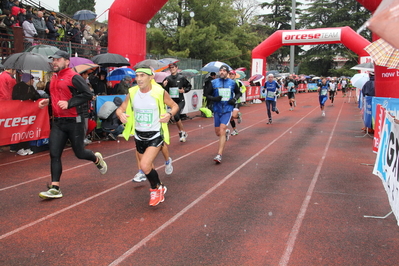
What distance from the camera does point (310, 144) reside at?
11047 mm

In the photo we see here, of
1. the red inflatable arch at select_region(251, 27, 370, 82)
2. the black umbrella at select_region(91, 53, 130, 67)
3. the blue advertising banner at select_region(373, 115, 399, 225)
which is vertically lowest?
the blue advertising banner at select_region(373, 115, 399, 225)

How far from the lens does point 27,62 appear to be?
9031mm

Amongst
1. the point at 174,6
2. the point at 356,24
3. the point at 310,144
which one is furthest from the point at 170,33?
the point at 356,24

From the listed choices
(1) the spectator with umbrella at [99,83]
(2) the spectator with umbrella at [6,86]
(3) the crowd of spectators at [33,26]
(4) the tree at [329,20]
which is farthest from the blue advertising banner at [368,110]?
(4) the tree at [329,20]

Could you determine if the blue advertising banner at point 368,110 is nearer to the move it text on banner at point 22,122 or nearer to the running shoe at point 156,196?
the running shoe at point 156,196

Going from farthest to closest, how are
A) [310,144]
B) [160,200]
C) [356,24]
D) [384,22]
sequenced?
[356,24], [310,144], [160,200], [384,22]

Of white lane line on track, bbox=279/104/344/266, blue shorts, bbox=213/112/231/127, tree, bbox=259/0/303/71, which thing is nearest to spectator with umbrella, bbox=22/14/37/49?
blue shorts, bbox=213/112/231/127

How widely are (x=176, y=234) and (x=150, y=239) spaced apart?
0.32m

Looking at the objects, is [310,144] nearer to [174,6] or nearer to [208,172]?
[208,172]

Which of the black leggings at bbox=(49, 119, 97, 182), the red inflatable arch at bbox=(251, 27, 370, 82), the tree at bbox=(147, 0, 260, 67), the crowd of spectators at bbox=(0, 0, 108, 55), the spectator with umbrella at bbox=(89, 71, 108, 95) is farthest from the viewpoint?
the tree at bbox=(147, 0, 260, 67)

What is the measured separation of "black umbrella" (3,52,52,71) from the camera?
8984mm

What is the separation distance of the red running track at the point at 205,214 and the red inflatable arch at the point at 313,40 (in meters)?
19.7

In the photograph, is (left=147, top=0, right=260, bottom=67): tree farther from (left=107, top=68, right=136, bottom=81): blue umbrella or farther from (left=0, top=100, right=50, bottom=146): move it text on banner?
(left=0, top=100, right=50, bottom=146): move it text on banner

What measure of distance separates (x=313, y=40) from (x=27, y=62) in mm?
23080
